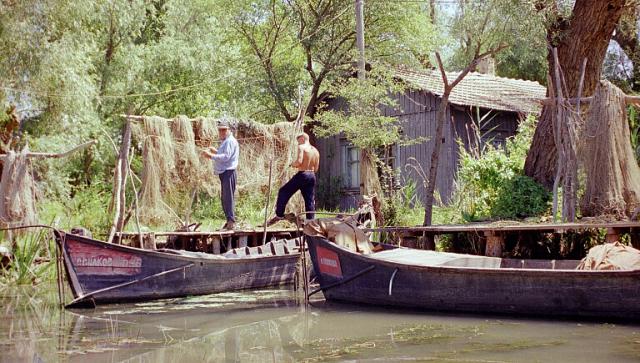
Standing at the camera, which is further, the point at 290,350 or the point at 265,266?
the point at 265,266

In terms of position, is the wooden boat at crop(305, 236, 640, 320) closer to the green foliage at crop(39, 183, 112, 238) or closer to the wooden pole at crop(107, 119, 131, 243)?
the wooden pole at crop(107, 119, 131, 243)

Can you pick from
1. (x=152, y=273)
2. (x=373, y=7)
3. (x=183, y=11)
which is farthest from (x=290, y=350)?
(x=183, y=11)

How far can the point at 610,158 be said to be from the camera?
41.6 ft

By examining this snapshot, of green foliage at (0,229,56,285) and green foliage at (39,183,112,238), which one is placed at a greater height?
green foliage at (39,183,112,238)

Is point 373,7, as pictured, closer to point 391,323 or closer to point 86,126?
point 86,126

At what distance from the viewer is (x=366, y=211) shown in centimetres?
1502

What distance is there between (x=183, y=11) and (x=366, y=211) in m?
13.8

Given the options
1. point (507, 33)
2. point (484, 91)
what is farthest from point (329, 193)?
point (507, 33)

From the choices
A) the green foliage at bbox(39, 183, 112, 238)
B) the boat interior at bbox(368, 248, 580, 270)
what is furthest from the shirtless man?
the green foliage at bbox(39, 183, 112, 238)

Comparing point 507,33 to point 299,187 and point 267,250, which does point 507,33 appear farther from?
point 267,250

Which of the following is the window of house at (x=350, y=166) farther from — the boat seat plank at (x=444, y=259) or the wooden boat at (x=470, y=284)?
the boat seat plank at (x=444, y=259)

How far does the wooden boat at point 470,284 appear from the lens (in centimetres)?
1002

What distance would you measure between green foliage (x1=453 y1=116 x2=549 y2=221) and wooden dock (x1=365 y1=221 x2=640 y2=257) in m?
1.76

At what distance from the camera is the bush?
15.9m
